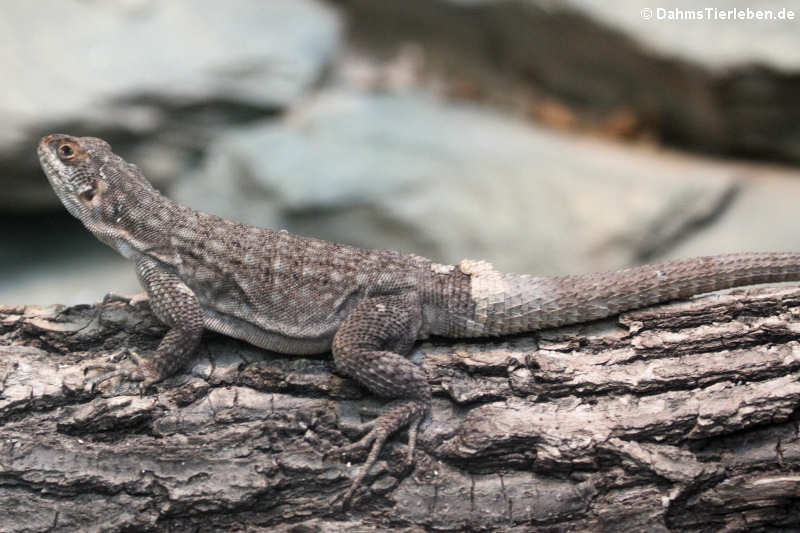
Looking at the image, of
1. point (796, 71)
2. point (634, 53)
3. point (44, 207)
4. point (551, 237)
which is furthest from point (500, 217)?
point (44, 207)

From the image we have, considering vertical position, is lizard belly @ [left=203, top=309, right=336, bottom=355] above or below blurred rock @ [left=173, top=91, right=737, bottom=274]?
below

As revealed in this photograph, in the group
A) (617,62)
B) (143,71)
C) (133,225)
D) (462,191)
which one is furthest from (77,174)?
(617,62)

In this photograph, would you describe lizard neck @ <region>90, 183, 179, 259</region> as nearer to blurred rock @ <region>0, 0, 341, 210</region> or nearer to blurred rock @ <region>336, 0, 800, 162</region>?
blurred rock @ <region>0, 0, 341, 210</region>

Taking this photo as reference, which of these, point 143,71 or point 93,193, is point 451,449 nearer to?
point 93,193

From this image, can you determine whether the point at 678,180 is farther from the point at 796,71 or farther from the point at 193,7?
the point at 193,7

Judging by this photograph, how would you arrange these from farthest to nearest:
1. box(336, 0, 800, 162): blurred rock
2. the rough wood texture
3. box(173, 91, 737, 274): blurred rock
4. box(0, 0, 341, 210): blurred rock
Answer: box(336, 0, 800, 162): blurred rock
box(173, 91, 737, 274): blurred rock
box(0, 0, 341, 210): blurred rock
the rough wood texture

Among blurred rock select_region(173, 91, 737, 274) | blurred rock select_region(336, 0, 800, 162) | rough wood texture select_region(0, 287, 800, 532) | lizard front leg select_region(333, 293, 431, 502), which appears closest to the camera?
rough wood texture select_region(0, 287, 800, 532)

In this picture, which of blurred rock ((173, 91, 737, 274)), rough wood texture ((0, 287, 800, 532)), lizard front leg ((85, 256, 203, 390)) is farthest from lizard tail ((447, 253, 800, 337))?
blurred rock ((173, 91, 737, 274))
